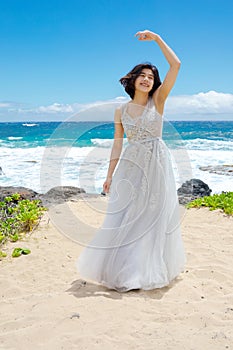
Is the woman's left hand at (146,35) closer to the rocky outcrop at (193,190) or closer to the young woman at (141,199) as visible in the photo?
the young woman at (141,199)

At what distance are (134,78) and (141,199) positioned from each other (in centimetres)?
123

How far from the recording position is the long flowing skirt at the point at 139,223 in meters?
3.66

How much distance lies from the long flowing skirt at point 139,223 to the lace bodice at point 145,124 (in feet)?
0.24

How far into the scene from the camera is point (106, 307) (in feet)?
10.9

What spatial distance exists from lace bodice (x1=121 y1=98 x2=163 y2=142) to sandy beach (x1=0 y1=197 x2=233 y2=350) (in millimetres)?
1571

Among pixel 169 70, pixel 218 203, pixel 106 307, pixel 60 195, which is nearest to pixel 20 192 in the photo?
pixel 60 195

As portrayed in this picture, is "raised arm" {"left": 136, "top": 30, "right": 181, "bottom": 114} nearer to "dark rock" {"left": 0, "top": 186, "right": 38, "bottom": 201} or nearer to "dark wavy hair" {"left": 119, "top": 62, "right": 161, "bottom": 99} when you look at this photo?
"dark wavy hair" {"left": 119, "top": 62, "right": 161, "bottom": 99}

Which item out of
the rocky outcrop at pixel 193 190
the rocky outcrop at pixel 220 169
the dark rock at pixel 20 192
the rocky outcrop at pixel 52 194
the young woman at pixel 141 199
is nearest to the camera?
the young woman at pixel 141 199

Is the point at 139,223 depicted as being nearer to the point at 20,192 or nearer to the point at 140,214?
the point at 140,214

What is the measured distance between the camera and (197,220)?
688cm

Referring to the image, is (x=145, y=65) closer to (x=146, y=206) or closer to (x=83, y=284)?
(x=146, y=206)

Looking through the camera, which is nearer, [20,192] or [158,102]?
[158,102]

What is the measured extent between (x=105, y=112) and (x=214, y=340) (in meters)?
3.43

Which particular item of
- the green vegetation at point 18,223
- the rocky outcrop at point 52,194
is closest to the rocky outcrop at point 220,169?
the rocky outcrop at point 52,194
